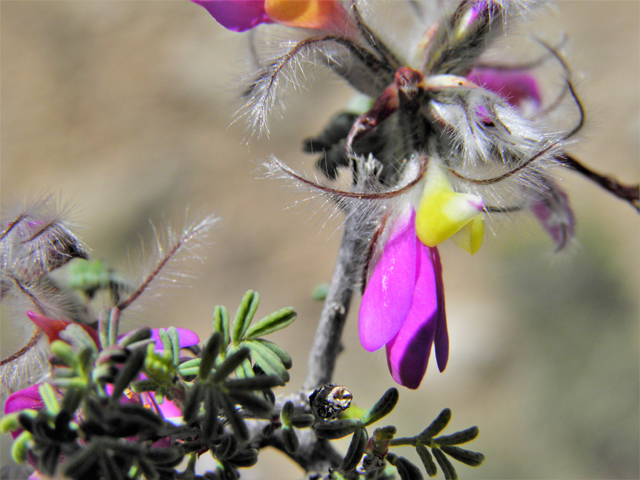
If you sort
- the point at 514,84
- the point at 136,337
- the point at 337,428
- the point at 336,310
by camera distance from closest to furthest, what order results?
the point at 136,337, the point at 337,428, the point at 336,310, the point at 514,84

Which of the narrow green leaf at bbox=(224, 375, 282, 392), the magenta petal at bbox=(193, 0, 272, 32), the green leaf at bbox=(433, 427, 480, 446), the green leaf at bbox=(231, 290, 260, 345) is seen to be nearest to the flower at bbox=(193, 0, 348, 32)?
the magenta petal at bbox=(193, 0, 272, 32)

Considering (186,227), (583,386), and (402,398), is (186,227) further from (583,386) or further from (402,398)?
(583,386)

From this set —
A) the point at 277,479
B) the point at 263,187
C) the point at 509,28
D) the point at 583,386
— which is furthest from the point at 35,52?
the point at 583,386

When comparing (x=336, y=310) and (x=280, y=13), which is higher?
(x=280, y=13)

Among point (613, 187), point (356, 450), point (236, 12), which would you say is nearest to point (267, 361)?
point (356, 450)

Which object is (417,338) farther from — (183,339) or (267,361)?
(183,339)

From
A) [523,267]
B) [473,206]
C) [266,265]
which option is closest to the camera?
[473,206]

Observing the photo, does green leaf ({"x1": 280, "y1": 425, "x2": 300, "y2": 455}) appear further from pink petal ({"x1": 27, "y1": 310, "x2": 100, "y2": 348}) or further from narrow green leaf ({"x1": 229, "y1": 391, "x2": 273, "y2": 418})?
pink petal ({"x1": 27, "y1": 310, "x2": 100, "y2": 348})
